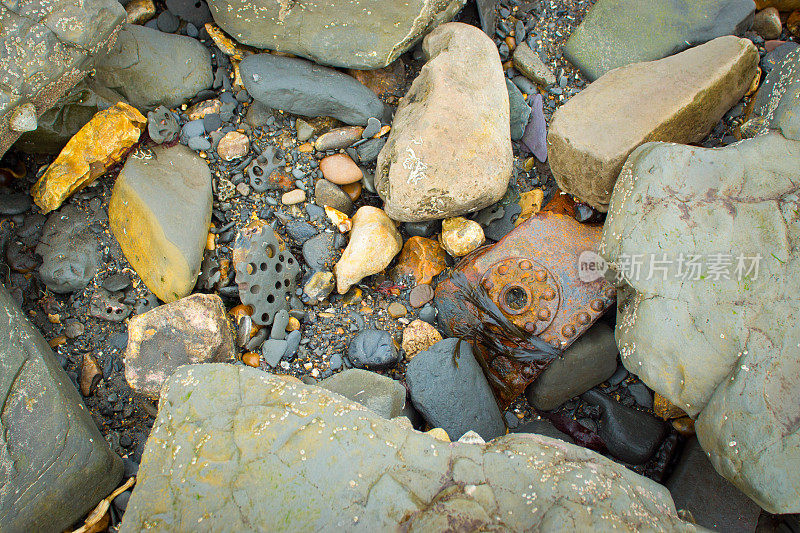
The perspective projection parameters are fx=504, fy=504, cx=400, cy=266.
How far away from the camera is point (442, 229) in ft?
10.2

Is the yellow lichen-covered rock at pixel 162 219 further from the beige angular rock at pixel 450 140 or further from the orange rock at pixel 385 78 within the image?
the orange rock at pixel 385 78

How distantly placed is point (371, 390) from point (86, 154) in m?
2.09

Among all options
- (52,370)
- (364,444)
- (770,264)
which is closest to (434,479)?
(364,444)

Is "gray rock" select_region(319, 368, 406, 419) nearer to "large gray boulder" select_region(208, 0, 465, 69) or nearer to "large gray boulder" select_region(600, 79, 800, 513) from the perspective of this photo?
"large gray boulder" select_region(600, 79, 800, 513)

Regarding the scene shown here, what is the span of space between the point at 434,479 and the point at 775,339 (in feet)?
4.90

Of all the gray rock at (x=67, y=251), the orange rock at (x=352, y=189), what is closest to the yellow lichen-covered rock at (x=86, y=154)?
the gray rock at (x=67, y=251)

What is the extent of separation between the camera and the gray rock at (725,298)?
1982mm

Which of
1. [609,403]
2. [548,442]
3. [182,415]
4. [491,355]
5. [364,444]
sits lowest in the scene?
[609,403]

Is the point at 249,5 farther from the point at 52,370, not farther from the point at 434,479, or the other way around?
the point at 434,479

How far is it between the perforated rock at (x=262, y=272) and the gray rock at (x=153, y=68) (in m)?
1.05

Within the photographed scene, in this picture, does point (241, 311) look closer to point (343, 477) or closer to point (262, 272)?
point (262, 272)

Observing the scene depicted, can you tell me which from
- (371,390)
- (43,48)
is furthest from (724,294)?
(43,48)

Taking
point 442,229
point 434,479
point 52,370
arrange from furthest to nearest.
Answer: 1. point 442,229
2. point 52,370
3. point 434,479

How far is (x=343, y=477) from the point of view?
185 centimetres
